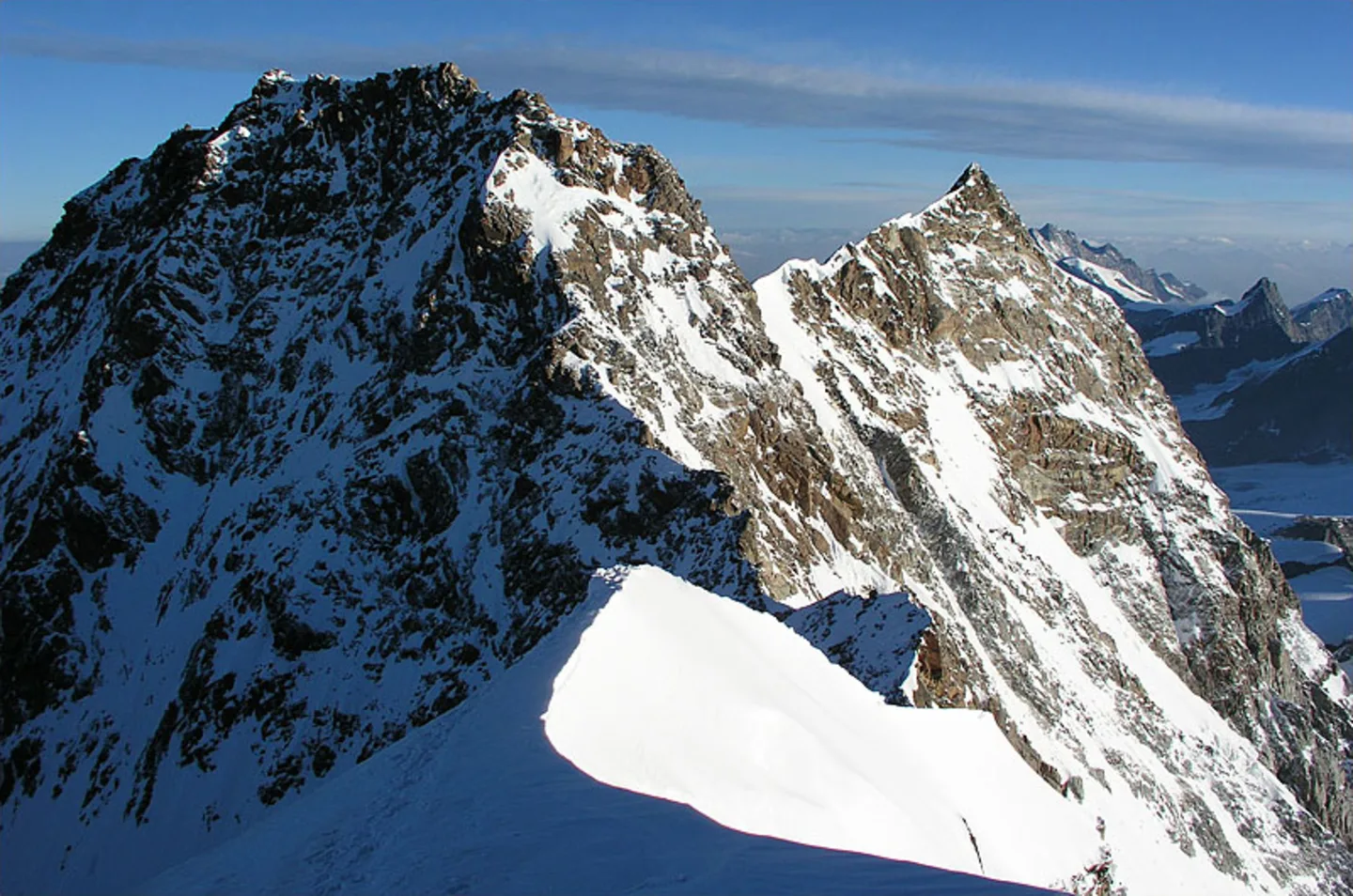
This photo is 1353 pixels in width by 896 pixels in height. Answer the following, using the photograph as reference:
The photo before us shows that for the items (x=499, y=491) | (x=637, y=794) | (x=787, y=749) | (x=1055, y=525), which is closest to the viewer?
(x=637, y=794)

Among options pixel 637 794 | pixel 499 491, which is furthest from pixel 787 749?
pixel 499 491

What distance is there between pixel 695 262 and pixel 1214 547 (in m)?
67.5

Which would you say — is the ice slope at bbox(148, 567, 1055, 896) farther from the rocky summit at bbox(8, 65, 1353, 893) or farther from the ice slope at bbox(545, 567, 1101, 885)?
the rocky summit at bbox(8, 65, 1353, 893)

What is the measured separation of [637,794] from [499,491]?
42.5 meters

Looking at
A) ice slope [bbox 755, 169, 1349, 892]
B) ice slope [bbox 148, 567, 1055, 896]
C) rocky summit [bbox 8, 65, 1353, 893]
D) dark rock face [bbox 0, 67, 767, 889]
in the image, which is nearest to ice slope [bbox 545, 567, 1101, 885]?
ice slope [bbox 148, 567, 1055, 896]

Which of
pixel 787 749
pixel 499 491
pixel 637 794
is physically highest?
pixel 637 794

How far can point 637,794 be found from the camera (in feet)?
44.3

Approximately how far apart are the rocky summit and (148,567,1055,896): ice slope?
15059 mm

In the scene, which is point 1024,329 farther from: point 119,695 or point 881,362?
point 119,695

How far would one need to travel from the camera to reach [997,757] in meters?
18.4

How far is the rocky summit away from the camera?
169ft

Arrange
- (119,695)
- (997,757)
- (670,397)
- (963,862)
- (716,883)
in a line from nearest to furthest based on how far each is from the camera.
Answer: (716,883)
(963,862)
(997,757)
(670,397)
(119,695)

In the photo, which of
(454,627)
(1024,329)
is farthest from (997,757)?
(1024,329)

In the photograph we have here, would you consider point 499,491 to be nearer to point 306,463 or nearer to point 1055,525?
point 306,463
